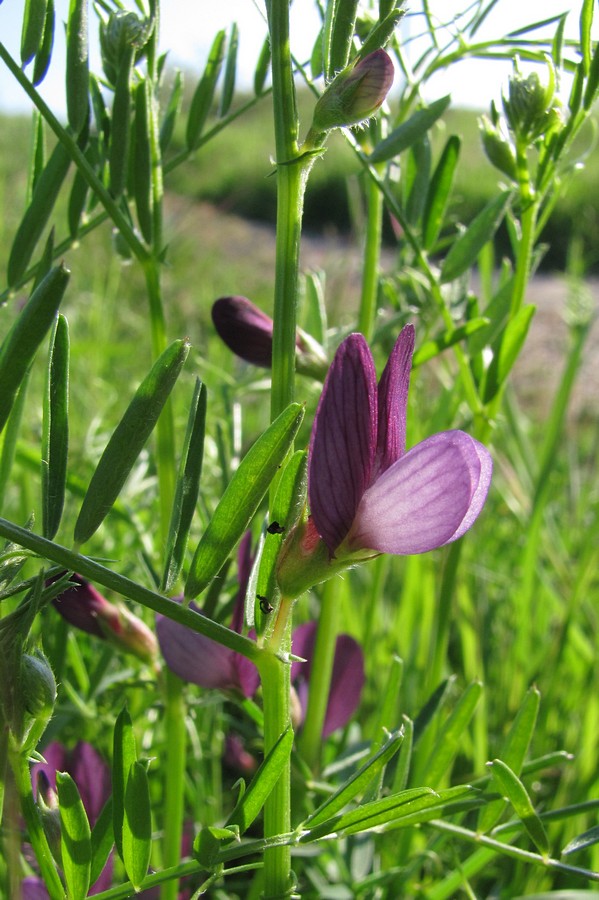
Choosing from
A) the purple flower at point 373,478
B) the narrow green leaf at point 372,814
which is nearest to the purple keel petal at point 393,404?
the purple flower at point 373,478

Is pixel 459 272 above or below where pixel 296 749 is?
above

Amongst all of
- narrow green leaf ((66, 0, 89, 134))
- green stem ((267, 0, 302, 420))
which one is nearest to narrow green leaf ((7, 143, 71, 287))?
narrow green leaf ((66, 0, 89, 134))

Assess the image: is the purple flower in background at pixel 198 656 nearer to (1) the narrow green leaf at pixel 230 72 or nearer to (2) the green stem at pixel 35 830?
(2) the green stem at pixel 35 830

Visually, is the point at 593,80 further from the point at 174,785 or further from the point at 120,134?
the point at 174,785

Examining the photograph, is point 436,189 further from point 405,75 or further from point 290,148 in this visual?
point 290,148

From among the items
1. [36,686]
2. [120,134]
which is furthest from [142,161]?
[36,686]

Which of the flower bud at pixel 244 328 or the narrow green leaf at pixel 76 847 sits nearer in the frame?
the narrow green leaf at pixel 76 847

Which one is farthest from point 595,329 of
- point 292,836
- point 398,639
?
point 292,836
